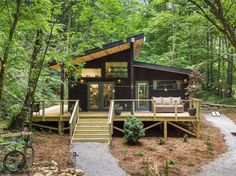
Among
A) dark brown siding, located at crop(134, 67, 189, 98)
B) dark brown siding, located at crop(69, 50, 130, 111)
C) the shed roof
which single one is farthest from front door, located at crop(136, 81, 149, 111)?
the shed roof

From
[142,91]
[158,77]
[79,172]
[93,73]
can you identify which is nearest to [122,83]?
[142,91]

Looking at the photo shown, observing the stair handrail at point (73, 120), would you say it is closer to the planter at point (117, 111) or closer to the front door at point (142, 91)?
the planter at point (117, 111)

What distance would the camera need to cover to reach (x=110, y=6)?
8641mm

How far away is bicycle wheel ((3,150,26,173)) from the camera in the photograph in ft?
25.7

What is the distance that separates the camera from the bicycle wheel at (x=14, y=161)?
784cm

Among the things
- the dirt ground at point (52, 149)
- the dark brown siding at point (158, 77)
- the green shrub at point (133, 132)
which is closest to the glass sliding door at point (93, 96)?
the dark brown siding at point (158, 77)

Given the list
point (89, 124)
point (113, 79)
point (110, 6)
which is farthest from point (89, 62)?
point (110, 6)

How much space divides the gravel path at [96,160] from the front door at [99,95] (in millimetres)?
5225

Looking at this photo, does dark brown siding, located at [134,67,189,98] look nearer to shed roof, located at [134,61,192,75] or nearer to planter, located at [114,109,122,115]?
shed roof, located at [134,61,192,75]

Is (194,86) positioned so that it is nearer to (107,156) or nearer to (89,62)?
(89,62)

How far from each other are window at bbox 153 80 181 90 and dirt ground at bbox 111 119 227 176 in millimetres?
3711

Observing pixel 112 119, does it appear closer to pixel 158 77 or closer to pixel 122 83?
pixel 122 83

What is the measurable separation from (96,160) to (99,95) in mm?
8016

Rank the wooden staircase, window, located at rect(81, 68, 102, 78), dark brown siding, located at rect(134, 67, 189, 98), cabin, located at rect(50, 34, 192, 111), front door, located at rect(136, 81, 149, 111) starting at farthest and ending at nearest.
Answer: front door, located at rect(136, 81, 149, 111) < dark brown siding, located at rect(134, 67, 189, 98) < window, located at rect(81, 68, 102, 78) < cabin, located at rect(50, 34, 192, 111) < the wooden staircase
